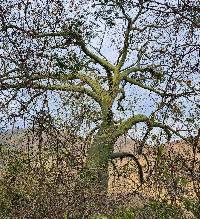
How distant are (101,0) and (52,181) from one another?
11988 millimetres

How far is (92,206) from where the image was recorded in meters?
8.77

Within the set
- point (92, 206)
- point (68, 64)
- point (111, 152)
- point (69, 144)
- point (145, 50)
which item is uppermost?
point (145, 50)

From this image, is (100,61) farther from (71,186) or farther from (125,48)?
(71,186)

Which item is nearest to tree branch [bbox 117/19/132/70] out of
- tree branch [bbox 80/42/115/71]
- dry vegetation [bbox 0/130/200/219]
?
tree branch [bbox 80/42/115/71]

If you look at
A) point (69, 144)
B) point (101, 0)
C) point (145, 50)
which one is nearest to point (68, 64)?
point (101, 0)

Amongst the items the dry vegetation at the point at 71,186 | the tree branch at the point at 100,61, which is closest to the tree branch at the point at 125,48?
the tree branch at the point at 100,61

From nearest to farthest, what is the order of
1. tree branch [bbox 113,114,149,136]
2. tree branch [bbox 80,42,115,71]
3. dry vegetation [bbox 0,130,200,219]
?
dry vegetation [bbox 0,130,200,219] → tree branch [bbox 113,114,149,136] → tree branch [bbox 80,42,115,71]

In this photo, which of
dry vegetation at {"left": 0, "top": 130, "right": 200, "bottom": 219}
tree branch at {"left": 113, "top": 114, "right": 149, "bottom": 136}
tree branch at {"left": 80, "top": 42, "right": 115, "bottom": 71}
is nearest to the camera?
dry vegetation at {"left": 0, "top": 130, "right": 200, "bottom": 219}

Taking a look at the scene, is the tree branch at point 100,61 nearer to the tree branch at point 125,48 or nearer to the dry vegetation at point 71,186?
the tree branch at point 125,48

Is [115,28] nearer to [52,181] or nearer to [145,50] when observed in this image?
[145,50]

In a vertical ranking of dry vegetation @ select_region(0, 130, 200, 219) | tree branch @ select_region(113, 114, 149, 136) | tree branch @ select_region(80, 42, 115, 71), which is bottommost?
dry vegetation @ select_region(0, 130, 200, 219)

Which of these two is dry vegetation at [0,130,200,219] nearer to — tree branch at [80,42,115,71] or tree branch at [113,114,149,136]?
tree branch at [113,114,149,136]

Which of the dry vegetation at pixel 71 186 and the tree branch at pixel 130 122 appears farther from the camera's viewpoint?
the tree branch at pixel 130 122

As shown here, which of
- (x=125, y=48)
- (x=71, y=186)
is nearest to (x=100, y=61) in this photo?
(x=125, y=48)
